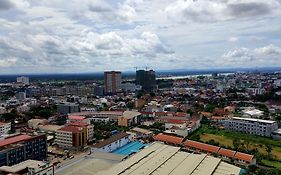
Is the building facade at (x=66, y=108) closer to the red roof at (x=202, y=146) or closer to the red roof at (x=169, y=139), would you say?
the red roof at (x=169, y=139)

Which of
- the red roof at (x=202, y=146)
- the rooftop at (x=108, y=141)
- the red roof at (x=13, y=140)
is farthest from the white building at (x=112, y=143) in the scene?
the red roof at (x=202, y=146)

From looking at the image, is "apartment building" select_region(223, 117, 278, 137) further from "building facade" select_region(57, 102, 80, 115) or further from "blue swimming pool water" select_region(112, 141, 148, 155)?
Answer: "building facade" select_region(57, 102, 80, 115)

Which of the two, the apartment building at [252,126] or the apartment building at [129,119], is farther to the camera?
the apartment building at [129,119]

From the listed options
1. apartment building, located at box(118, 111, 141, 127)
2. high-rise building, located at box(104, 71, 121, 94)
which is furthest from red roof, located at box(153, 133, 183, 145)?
high-rise building, located at box(104, 71, 121, 94)

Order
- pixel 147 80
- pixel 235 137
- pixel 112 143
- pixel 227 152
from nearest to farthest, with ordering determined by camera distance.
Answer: pixel 227 152 < pixel 112 143 < pixel 235 137 < pixel 147 80

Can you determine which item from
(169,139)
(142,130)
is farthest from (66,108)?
(169,139)

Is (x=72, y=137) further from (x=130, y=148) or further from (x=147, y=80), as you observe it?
(x=147, y=80)

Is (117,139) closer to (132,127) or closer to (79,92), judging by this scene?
(132,127)
